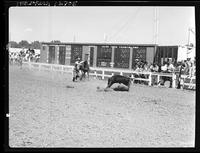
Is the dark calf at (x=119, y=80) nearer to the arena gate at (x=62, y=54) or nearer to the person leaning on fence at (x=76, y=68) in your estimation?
the person leaning on fence at (x=76, y=68)

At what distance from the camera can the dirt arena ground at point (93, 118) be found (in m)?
2.07

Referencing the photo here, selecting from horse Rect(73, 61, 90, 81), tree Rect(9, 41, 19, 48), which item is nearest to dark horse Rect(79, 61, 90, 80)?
horse Rect(73, 61, 90, 81)

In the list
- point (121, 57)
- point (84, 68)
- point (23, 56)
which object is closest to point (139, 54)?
point (121, 57)

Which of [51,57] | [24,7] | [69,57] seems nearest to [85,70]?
[69,57]

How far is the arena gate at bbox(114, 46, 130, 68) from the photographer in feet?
6.91

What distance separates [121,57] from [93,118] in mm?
584

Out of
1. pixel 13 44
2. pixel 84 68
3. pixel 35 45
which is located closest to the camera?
pixel 13 44

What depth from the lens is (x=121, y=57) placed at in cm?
215

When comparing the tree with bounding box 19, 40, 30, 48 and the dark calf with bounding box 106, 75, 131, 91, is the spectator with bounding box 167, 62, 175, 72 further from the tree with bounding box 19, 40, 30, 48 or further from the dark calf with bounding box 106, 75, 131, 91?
the tree with bounding box 19, 40, 30, 48

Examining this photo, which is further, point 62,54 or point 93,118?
point 62,54

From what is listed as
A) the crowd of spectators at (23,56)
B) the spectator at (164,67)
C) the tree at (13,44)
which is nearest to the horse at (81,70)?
the crowd of spectators at (23,56)

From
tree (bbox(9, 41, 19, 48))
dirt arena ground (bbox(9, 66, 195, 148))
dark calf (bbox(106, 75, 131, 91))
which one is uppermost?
tree (bbox(9, 41, 19, 48))

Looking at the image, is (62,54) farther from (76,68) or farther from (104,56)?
(104,56)

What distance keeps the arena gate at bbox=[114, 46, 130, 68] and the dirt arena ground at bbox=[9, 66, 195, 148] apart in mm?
270
